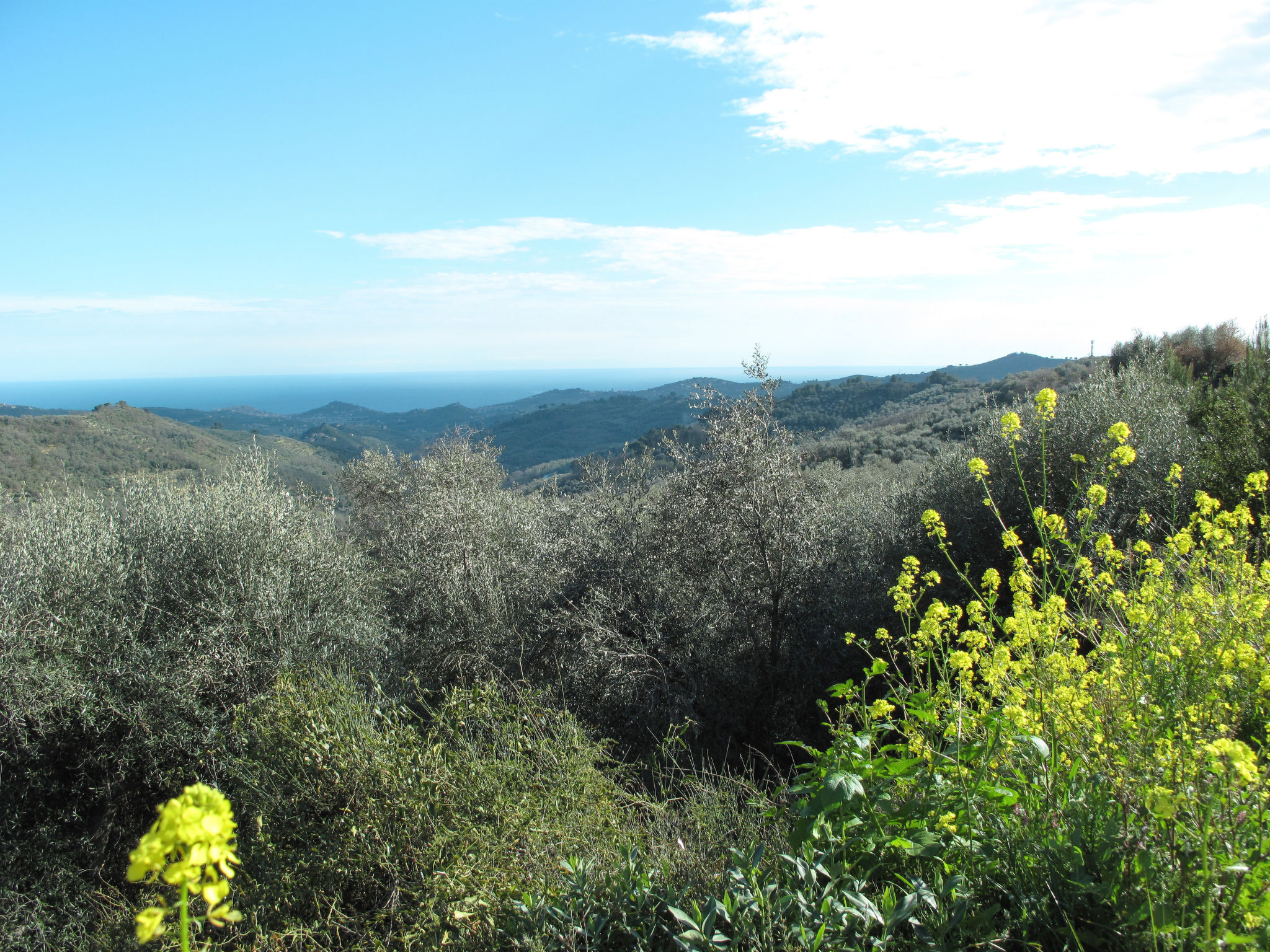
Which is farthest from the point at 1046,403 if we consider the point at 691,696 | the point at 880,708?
the point at 691,696

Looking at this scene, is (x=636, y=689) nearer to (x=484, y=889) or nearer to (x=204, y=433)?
(x=484, y=889)

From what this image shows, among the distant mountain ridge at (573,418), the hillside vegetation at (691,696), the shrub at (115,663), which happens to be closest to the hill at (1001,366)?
the distant mountain ridge at (573,418)

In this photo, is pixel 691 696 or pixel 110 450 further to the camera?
pixel 110 450

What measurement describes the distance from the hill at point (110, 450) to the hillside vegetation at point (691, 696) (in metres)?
13.6

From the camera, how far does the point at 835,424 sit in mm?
43719

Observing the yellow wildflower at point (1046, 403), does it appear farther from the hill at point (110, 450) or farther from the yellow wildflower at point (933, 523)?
the hill at point (110, 450)

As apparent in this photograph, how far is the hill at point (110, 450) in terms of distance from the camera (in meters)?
27.1

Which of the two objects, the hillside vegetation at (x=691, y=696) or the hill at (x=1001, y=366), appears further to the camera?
the hill at (x=1001, y=366)

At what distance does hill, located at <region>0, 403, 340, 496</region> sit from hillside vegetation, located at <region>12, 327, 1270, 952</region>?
44.5ft

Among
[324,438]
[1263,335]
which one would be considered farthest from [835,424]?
[324,438]

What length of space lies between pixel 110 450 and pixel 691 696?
139 ft

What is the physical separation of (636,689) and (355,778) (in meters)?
6.22

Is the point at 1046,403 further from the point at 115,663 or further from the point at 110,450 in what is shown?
the point at 110,450

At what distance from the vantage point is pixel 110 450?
121 ft
